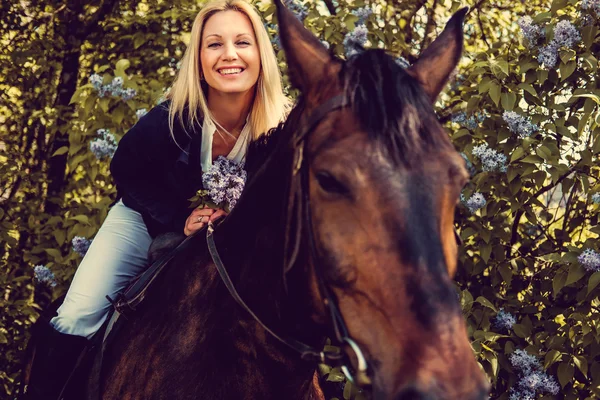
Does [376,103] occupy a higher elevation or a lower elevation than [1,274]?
higher

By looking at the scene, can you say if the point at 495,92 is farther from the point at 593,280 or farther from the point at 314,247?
the point at 314,247

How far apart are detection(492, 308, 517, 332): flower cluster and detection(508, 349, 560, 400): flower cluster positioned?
139 mm

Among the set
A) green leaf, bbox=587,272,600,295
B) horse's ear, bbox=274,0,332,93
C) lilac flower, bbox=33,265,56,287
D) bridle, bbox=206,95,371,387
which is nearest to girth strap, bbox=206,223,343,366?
bridle, bbox=206,95,371,387

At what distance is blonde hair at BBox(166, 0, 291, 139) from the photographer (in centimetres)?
258

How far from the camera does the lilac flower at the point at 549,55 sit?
10.1ft

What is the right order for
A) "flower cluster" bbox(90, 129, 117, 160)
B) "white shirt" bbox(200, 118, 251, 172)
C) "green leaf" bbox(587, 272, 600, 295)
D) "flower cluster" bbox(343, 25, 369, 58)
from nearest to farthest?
1. "white shirt" bbox(200, 118, 251, 172)
2. "green leaf" bbox(587, 272, 600, 295)
3. "flower cluster" bbox(343, 25, 369, 58)
4. "flower cluster" bbox(90, 129, 117, 160)

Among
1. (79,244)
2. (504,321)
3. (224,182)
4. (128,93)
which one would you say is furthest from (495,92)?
(79,244)

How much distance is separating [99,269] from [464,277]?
2.06m

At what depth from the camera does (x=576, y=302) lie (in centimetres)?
325

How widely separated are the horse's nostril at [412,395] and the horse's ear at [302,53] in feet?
2.69

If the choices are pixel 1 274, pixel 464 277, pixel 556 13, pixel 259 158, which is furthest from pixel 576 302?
pixel 1 274

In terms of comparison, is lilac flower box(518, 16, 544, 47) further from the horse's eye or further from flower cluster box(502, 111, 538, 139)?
the horse's eye

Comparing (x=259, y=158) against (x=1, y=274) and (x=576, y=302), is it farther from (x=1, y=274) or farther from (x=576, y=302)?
(x=1, y=274)

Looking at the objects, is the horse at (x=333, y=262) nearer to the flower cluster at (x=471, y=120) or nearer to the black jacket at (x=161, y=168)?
the black jacket at (x=161, y=168)
